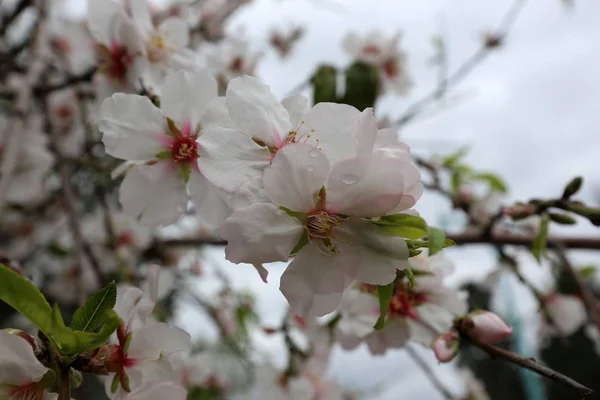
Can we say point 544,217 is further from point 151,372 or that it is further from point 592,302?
point 151,372

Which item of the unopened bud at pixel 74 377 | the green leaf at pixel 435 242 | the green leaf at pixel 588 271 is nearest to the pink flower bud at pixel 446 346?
the green leaf at pixel 435 242

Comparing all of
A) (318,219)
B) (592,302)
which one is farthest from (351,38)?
(318,219)

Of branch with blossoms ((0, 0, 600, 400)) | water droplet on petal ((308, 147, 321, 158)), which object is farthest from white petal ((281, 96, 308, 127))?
water droplet on petal ((308, 147, 321, 158))

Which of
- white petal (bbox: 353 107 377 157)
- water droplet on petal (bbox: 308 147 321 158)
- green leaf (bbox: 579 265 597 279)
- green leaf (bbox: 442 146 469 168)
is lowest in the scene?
green leaf (bbox: 579 265 597 279)

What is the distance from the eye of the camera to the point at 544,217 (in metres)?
0.63

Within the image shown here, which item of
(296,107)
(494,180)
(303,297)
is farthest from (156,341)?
(494,180)

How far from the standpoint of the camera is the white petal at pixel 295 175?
364 mm

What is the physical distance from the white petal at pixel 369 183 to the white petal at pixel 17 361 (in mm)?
254

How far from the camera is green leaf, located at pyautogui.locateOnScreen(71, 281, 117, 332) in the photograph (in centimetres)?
38

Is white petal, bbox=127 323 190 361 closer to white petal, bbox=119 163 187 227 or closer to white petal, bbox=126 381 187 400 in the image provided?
white petal, bbox=126 381 187 400

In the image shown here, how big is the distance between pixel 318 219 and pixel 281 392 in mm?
859

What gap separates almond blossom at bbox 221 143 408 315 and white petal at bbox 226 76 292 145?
0.23ft

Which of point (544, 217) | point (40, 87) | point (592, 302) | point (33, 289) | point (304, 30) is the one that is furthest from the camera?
point (304, 30)

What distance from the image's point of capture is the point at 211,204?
50 centimetres
